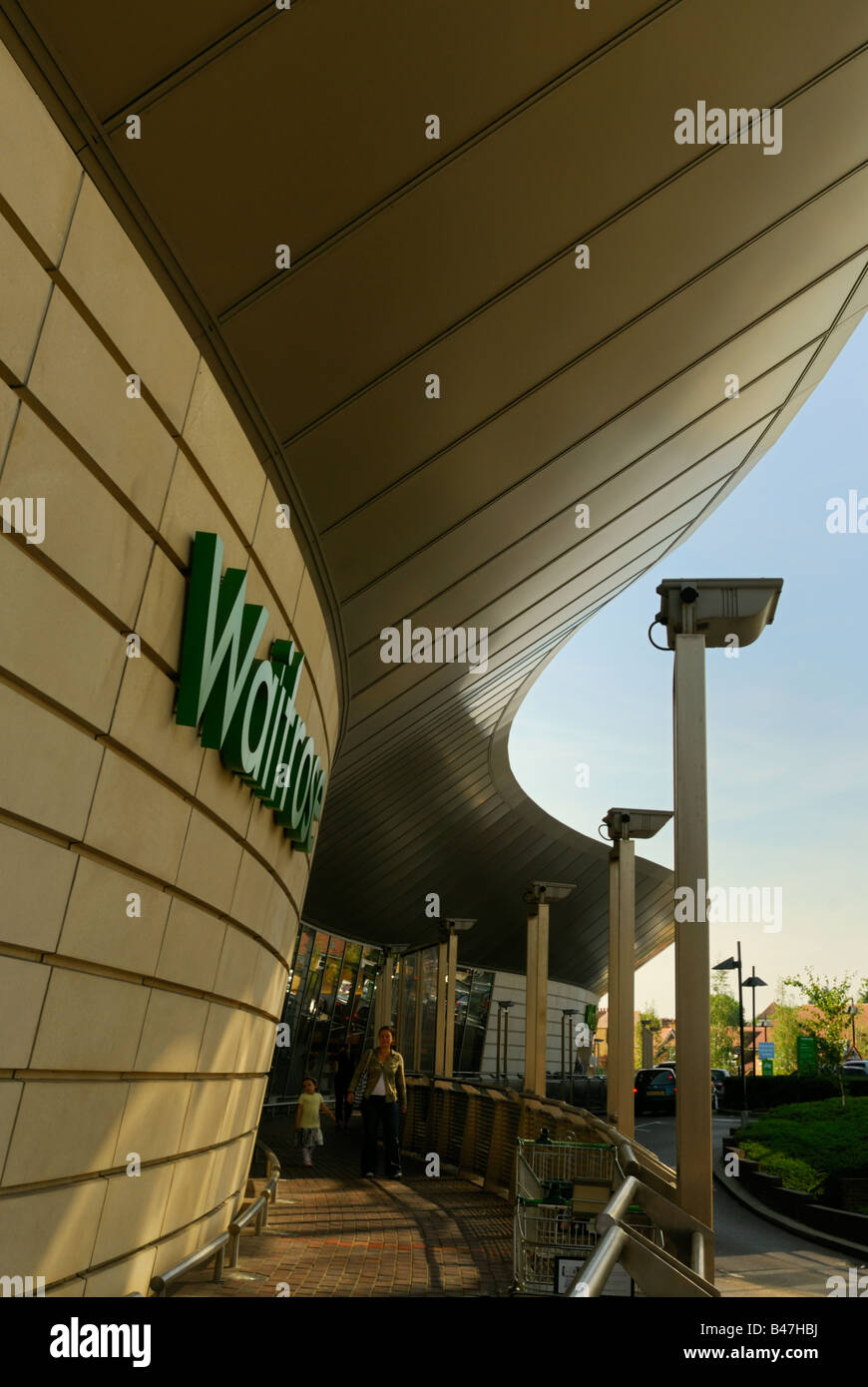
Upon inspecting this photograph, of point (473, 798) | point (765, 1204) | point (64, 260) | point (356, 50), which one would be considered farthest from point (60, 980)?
point (473, 798)

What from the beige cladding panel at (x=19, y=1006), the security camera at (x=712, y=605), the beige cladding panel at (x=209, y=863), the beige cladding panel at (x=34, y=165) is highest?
the security camera at (x=712, y=605)

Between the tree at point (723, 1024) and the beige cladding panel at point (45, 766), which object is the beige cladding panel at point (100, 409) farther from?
the tree at point (723, 1024)

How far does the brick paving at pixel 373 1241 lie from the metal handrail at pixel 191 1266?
0.10 m

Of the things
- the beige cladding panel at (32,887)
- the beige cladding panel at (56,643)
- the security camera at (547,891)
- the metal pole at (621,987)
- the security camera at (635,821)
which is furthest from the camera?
the security camera at (547,891)

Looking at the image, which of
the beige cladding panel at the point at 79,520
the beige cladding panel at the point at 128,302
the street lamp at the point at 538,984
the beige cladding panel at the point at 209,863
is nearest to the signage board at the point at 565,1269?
the beige cladding panel at the point at 209,863

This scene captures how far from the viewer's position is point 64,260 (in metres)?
3.43

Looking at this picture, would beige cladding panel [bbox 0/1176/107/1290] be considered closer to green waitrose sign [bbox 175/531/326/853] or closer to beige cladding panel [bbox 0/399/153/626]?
green waitrose sign [bbox 175/531/326/853]

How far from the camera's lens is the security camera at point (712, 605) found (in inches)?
302

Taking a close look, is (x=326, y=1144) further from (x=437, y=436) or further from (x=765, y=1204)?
(x=437, y=436)

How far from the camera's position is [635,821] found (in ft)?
54.3

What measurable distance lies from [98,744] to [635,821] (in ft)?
43.6

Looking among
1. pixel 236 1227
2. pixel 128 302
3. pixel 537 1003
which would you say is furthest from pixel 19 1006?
pixel 537 1003

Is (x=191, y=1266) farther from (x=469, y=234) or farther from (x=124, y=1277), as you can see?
(x=469, y=234)

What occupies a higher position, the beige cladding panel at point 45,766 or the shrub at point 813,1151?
the beige cladding panel at point 45,766
